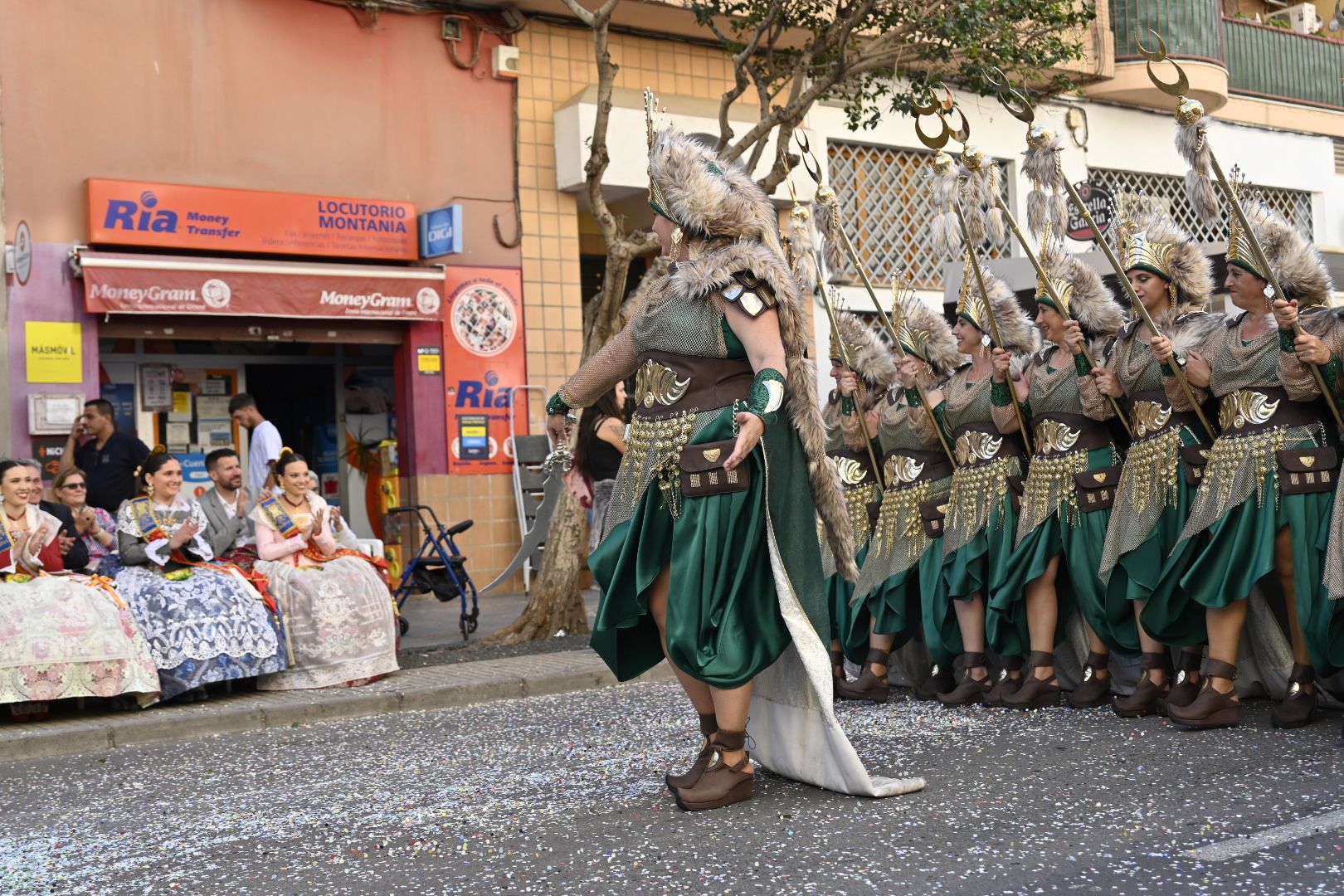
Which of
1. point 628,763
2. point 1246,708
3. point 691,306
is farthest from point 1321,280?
point 628,763

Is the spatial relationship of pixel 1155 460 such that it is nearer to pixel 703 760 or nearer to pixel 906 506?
pixel 906 506

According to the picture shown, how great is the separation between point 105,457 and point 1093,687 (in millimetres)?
7041

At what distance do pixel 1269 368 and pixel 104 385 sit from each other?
974cm

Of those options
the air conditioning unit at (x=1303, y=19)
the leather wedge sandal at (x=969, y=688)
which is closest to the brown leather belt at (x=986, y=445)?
the leather wedge sandal at (x=969, y=688)

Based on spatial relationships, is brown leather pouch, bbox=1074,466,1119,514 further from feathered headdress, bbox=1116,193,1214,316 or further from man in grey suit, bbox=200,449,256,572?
man in grey suit, bbox=200,449,256,572

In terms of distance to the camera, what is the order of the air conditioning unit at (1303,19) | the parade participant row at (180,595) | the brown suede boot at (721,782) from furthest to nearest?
the air conditioning unit at (1303,19)
the parade participant row at (180,595)
the brown suede boot at (721,782)

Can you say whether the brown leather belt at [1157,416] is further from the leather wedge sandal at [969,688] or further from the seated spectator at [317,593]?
the seated spectator at [317,593]

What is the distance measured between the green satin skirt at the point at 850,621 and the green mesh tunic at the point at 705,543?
8.10 feet

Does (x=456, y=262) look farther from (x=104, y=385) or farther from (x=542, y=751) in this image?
(x=542, y=751)

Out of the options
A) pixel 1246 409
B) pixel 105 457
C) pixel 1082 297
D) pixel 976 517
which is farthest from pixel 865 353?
pixel 105 457

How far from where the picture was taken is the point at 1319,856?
395cm

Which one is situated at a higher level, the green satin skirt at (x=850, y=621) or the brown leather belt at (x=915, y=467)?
the brown leather belt at (x=915, y=467)

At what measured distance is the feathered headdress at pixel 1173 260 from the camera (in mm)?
6379

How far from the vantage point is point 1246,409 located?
5.96 m
